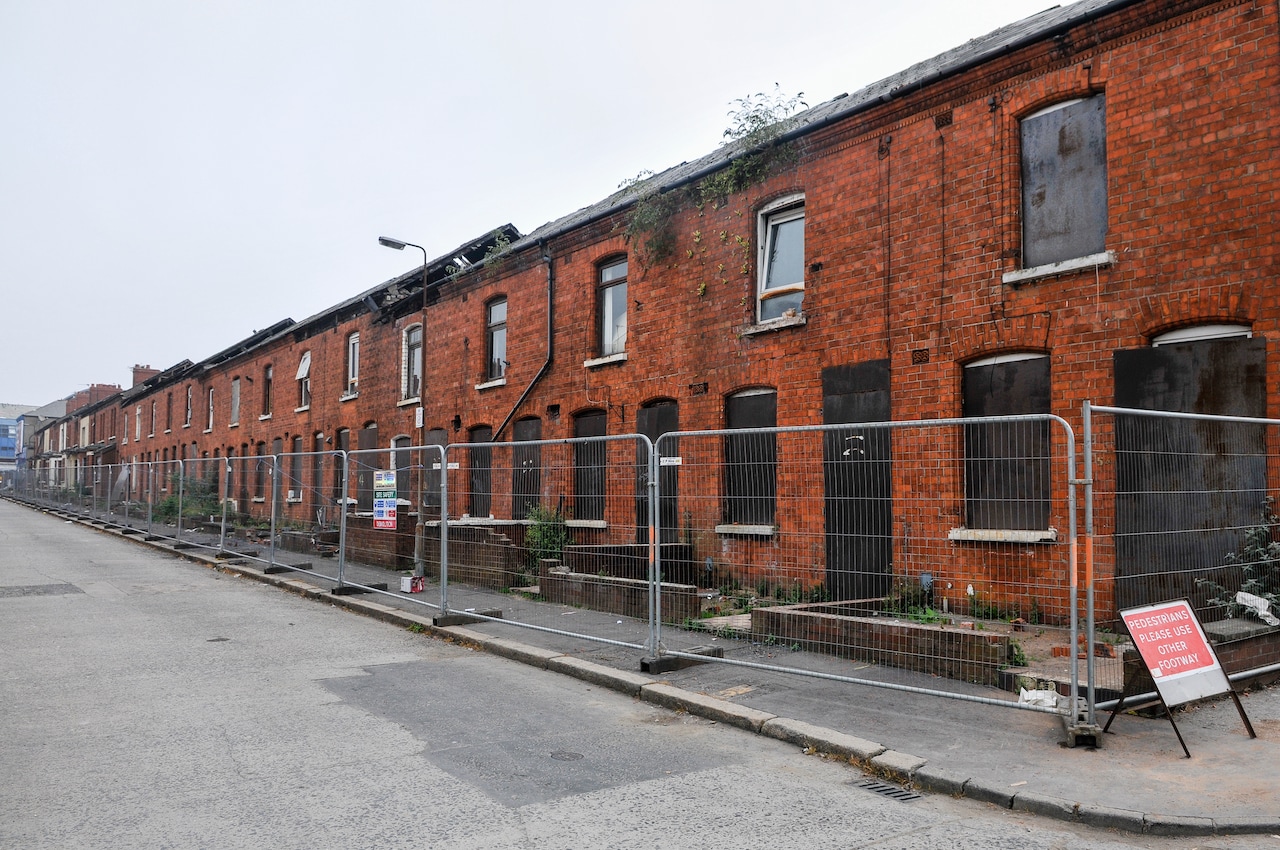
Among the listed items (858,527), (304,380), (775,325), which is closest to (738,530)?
(858,527)

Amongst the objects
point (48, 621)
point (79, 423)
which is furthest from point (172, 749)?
point (79, 423)

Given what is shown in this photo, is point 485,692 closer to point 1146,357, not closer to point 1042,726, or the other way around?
point 1042,726

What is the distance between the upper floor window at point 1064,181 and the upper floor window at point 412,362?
16.5m

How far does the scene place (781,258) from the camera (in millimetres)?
13047

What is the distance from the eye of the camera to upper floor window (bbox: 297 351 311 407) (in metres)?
29.1

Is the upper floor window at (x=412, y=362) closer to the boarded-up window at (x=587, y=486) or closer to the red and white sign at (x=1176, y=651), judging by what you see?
the boarded-up window at (x=587, y=486)

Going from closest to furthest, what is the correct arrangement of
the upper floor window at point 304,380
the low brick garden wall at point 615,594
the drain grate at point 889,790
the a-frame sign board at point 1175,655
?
1. the drain grate at point 889,790
2. the a-frame sign board at point 1175,655
3. the low brick garden wall at point 615,594
4. the upper floor window at point 304,380

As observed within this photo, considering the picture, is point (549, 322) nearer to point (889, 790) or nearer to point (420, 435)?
point (420, 435)

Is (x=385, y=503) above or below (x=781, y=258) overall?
below

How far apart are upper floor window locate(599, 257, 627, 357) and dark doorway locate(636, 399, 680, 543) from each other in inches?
61.1

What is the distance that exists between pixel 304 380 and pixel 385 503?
63.1 ft

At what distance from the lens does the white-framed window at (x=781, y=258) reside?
12.7 meters

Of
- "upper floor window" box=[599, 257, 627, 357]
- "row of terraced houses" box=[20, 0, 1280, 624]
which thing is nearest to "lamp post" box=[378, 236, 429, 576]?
"row of terraced houses" box=[20, 0, 1280, 624]

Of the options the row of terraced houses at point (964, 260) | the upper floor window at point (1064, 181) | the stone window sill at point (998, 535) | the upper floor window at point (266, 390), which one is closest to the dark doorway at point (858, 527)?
the row of terraced houses at point (964, 260)
